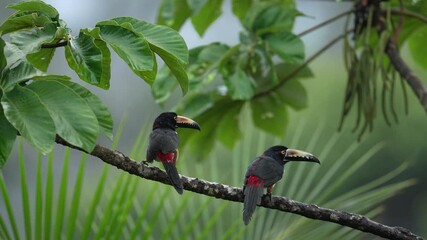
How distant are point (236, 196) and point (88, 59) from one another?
1.11ft

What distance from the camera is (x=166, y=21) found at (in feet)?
10.2

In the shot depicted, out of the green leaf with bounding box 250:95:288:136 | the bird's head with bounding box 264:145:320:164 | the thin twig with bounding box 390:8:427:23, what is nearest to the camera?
the bird's head with bounding box 264:145:320:164

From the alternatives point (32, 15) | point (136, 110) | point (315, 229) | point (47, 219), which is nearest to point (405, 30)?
point (315, 229)

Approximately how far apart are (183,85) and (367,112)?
44.0 inches

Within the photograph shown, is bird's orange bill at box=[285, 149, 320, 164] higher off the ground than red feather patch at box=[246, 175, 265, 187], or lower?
higher

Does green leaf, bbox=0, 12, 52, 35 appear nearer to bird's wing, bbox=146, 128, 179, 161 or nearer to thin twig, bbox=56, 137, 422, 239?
thin twig, bbox=56, 137, 422, 239

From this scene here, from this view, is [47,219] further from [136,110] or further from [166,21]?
[136,110]

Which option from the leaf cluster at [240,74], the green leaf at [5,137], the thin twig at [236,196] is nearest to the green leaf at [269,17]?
the leaf cluster at [240,74]

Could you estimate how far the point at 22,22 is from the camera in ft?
4.95

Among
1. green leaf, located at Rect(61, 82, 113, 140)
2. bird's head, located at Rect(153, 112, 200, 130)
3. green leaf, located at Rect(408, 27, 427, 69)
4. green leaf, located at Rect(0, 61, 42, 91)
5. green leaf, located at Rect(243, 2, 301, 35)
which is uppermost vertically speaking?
green leaf, located at Rect(0, 61, 42, 91)

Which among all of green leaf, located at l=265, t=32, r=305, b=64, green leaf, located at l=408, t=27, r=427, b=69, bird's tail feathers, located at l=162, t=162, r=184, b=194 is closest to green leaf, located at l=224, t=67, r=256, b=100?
green leaf, located at l=265, t=32, r=305, b=64

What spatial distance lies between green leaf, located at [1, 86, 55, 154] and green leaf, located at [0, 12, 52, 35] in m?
0.14

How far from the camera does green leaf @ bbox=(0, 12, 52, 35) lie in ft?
4.88

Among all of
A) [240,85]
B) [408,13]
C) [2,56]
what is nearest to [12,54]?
[2,56]
